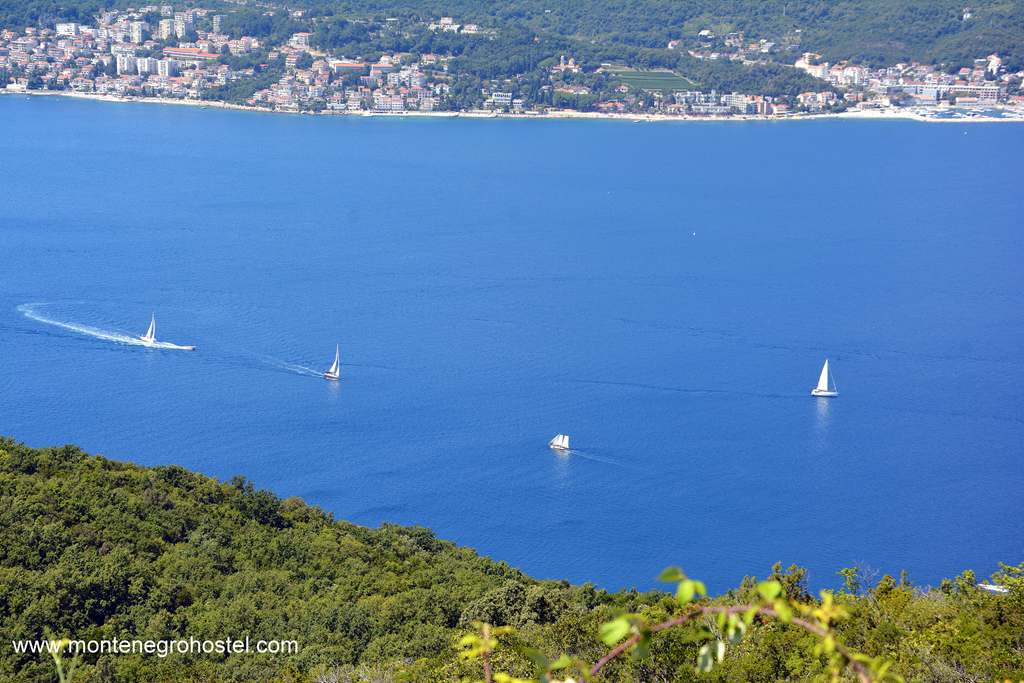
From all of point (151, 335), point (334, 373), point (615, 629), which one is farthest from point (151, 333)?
point (615, 629)

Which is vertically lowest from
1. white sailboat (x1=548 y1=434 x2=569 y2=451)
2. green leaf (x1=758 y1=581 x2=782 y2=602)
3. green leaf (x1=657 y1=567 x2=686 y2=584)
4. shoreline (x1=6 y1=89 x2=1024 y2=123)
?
white sailboat (x1=548 y1=434 x2=569 y2=451)

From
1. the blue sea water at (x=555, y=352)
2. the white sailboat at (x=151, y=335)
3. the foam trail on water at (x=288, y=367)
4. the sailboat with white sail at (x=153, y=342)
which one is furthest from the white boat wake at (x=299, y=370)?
the white sailboat at (x=151, y=335)

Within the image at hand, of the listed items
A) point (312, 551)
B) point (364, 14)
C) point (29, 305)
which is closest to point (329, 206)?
point (29, 305)

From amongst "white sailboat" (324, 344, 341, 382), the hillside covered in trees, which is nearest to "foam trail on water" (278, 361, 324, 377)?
"white sailboat" (324, 344, 341, 382)

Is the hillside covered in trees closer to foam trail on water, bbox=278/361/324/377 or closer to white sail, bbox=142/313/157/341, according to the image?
foam trail on water, bbox=278/361/324/377

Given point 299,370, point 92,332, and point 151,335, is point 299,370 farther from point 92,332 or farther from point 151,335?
point 92,332

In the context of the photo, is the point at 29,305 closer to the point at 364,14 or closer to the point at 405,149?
the point at 405,149

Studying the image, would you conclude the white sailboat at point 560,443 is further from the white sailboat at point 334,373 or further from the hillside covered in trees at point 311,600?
the hillside covered in trees at point 311,600
